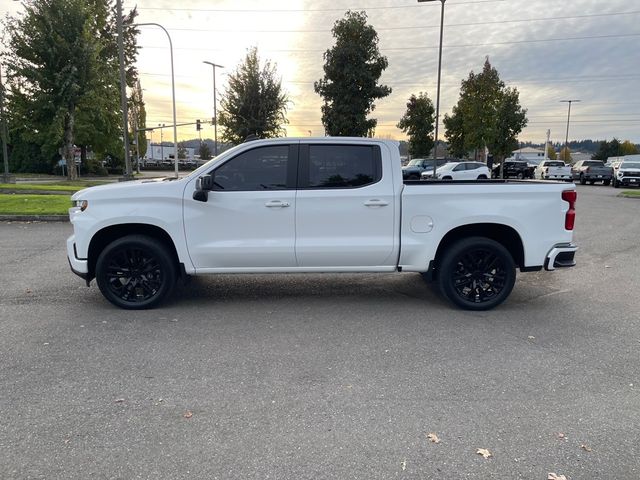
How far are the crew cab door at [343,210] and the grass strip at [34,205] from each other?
9.97 metres

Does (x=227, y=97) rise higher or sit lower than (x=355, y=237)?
higher

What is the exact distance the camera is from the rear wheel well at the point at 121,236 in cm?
547

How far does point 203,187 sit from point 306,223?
119cm

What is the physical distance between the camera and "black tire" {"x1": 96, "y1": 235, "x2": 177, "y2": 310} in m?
5.37

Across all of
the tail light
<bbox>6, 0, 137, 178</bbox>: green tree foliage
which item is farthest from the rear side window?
<bbox>6, 0, 137, 178</bbox>: green tree foliage

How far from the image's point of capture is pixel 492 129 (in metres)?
35.7

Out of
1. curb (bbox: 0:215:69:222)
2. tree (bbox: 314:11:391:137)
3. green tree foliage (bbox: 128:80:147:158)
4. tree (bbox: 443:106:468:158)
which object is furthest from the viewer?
green tree foliage (bbox: 128:80:147:158)

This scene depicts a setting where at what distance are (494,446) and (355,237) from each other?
2902 millimetres

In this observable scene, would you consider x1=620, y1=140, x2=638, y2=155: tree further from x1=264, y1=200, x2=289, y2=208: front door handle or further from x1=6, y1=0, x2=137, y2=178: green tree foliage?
x1=264, y1=200, x2=289, y2=208: front door handle

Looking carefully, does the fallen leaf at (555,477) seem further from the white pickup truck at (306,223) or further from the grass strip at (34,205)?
the grass strip at (34,205)

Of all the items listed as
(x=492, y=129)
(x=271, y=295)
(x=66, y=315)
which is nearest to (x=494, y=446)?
(x=271, y=295)

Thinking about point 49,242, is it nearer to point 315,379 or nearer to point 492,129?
point 315,379

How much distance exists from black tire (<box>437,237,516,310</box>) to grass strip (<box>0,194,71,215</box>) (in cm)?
1113

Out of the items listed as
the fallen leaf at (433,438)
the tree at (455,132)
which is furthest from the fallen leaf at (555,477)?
the tree at (455,132)
